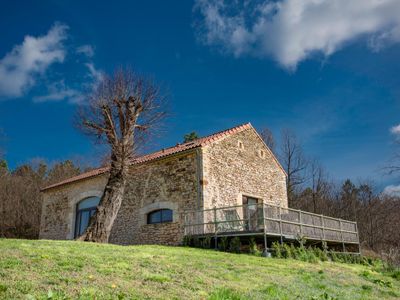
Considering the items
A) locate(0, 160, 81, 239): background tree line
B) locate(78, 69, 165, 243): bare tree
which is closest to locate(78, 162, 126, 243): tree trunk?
locate(78, 69, 165, 243): bare tree

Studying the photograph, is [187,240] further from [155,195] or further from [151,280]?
[151,280]

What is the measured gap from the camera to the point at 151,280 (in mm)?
6660

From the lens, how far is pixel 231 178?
18.2m

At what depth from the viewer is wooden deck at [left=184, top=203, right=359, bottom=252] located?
1420cm

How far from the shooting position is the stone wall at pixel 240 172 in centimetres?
1703

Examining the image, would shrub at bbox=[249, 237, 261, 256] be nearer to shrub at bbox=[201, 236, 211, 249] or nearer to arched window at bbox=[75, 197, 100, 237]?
shrub at bbox=[201, 236, 211, 249]

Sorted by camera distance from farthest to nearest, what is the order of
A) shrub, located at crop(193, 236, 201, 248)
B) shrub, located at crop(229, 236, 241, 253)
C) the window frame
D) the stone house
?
the window frame
the stone house
shrub, located at crop(193, 236, 201, 248)
shrub, located at crop(229, 236, 241, 253)

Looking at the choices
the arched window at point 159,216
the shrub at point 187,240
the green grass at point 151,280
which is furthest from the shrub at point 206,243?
the green grass at point 151,280

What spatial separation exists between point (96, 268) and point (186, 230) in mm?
9212

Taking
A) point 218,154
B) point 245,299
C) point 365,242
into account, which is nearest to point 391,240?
point 365,242

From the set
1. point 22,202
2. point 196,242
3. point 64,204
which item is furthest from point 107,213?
point 22,202

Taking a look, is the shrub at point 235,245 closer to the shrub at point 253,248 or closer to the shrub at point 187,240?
the shrub at point 253,248

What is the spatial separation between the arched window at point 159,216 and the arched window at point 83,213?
456 cm

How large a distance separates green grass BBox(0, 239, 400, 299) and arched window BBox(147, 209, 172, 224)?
7.29 m
